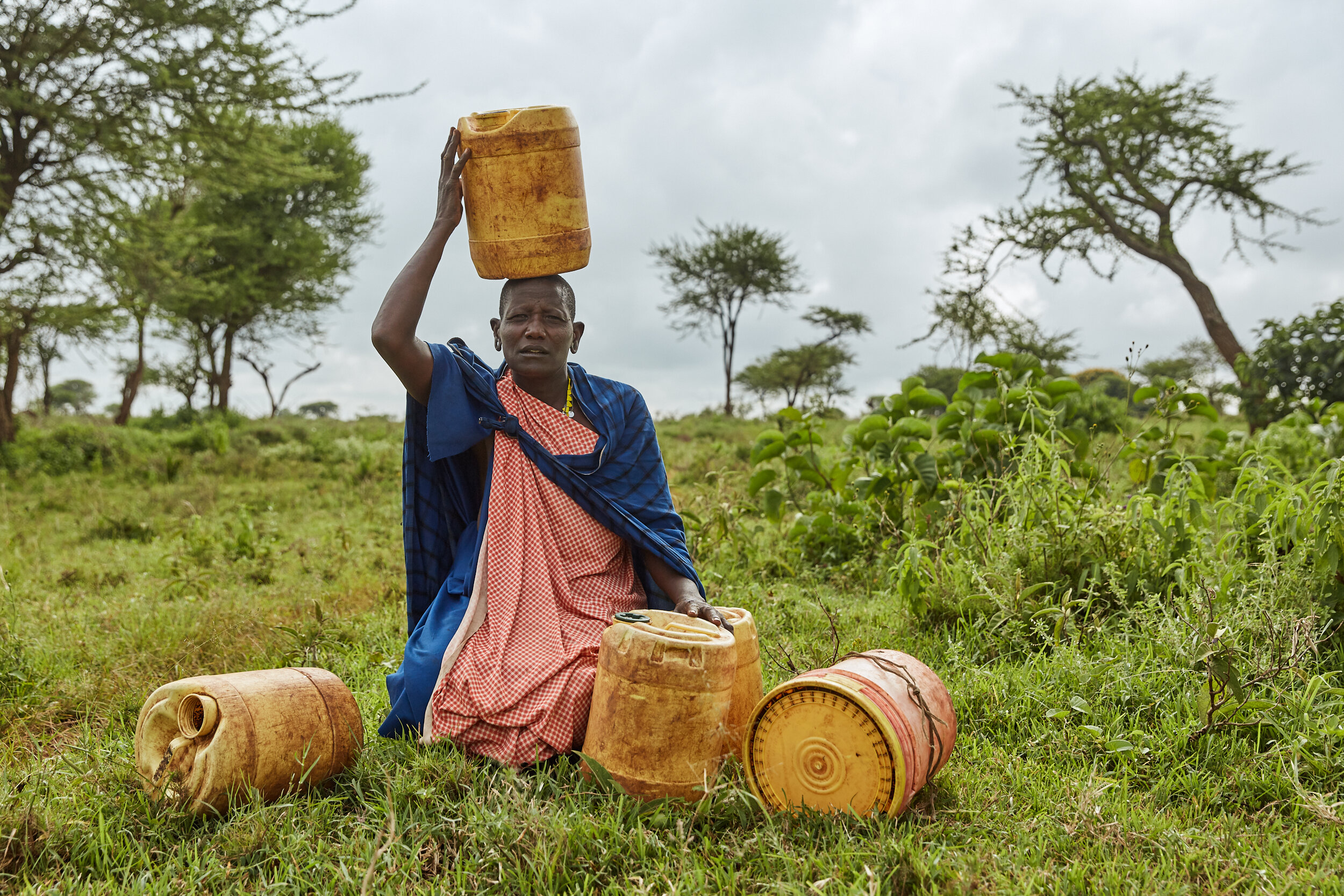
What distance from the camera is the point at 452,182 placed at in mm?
2695

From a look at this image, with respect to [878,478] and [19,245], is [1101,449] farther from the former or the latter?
[19,245]

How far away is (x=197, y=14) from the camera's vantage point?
11945mm

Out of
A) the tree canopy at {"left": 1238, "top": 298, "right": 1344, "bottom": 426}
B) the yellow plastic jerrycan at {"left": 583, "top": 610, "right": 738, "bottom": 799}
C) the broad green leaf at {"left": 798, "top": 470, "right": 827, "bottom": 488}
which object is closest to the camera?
the yellow plastic jerrycan at {"left": 583, "top": 610, "right": 738, "bottom": 799}

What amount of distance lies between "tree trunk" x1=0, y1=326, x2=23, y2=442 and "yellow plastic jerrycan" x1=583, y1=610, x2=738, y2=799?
1380cm

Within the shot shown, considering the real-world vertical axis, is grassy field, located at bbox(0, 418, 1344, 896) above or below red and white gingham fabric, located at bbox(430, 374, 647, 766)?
below

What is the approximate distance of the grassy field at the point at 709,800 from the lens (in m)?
2.00

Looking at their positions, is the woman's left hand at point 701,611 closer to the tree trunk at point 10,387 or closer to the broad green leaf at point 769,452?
the broad green leaf at point 769,452

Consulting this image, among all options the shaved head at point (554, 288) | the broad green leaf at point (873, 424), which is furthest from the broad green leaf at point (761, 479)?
the shaved head at point (554, 288)

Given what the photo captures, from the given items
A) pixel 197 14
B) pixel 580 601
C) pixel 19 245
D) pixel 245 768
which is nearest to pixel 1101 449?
pixel 580 601

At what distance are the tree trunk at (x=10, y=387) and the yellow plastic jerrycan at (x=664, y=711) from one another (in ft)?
45.3

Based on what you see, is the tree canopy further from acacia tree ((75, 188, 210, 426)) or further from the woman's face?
acacia tree ((75, 188, 210, 426))

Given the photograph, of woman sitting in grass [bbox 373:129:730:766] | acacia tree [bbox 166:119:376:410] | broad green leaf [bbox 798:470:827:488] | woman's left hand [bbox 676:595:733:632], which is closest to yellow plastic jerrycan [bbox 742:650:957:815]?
woman's left hand [bbox 676:595:733:632]

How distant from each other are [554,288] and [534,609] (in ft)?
3.41

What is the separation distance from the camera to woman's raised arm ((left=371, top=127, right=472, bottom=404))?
261 cm
